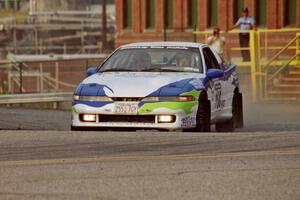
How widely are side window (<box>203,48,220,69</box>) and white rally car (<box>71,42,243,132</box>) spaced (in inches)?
1.4

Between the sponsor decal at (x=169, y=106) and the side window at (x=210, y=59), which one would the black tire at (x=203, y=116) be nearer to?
the sponsor decal at (x=169, y=106)

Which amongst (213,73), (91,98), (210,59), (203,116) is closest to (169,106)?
(203,116)

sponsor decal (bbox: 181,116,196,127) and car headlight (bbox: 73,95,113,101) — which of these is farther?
sponsor decal (bbox: 181,116,196,127)

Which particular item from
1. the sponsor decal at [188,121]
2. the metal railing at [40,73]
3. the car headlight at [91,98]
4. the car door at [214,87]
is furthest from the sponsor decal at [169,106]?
the metal railing at [40,73]

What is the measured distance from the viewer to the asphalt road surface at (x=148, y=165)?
9.66 metres

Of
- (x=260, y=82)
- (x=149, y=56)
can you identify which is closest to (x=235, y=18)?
(x=260, y=82)

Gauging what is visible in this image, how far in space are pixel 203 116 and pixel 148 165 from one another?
5.41 metres

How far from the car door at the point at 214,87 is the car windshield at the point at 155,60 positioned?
0.84ft

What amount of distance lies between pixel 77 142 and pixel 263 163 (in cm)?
306

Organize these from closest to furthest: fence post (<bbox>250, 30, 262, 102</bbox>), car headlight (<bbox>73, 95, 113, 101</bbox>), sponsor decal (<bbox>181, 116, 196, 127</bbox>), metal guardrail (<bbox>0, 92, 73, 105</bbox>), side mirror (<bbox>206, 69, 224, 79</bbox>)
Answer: car headlight (<bbox>73, 95, 113, 101</bbox>) → sponsor decal (<bbox>181, 116, 196, 127</bbox>) → side mirror (<bbox>206, 69, 224, 79</bbox>) → metal guardrail (<bbox>0, 92, 73, 105</bbox>) → fence post (<bbox>250, 30, 262, 102</bbox>)

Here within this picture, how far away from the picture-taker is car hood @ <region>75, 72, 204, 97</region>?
15.8 meters

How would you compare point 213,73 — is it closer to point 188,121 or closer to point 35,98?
Answer: point 188,121

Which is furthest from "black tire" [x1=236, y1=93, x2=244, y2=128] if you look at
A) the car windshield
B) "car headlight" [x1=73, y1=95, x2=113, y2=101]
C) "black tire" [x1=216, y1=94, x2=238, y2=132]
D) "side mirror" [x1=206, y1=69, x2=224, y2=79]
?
Answer: "car headlight" [x1=73, y1=95, x2=113, y2=101]

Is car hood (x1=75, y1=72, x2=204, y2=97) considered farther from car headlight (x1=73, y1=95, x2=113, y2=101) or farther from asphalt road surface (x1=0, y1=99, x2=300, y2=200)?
asphalt road surface (x1=0, y1=99, x2=300, y2=200)
